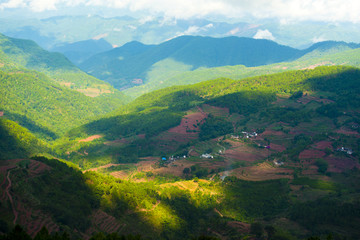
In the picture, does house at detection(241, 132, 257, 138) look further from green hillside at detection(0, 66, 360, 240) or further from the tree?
the tree

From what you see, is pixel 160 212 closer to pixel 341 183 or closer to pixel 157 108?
pixel 341 183

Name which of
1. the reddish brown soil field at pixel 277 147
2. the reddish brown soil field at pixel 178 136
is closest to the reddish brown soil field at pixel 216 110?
the reddish brown soil field at pixel 178 136

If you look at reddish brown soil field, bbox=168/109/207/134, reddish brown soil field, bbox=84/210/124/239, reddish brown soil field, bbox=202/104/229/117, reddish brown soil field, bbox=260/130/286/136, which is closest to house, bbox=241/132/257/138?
reddish brown soil field, bbox=260/130/286/136

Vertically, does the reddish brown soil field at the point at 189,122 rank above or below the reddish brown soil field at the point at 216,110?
below

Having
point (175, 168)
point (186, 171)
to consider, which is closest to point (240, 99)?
point (175, 168)

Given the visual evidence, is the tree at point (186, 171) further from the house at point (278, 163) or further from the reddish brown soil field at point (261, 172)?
the house at point (278, 163)

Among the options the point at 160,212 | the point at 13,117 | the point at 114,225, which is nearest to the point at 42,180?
the point at 114,225
